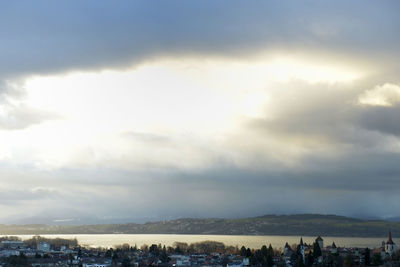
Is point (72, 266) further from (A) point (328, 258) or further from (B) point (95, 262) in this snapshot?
(A) point (328, 258)

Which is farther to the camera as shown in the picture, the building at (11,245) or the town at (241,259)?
the building at (11,245)

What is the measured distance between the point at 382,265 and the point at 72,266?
50984 millimetres

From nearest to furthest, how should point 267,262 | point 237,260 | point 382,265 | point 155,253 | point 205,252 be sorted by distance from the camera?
point 382,265 < point 267,262 < point 237,260 < point 155,253 < point 205,252

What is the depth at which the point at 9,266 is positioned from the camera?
9150 centimetres

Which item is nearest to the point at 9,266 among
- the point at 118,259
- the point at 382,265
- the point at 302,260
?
the point at 118,259

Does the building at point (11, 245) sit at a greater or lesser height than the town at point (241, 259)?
greater

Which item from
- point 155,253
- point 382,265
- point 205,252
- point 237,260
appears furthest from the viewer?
point 205,252

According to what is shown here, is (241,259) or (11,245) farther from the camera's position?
(11,245)

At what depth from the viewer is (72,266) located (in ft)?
337

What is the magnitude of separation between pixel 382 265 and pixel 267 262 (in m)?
17.8

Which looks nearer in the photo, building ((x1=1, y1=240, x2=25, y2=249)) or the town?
the town

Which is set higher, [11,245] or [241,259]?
[11,245]

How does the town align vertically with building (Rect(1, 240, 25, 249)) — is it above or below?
below

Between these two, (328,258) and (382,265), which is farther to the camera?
Answer: (328,258)
